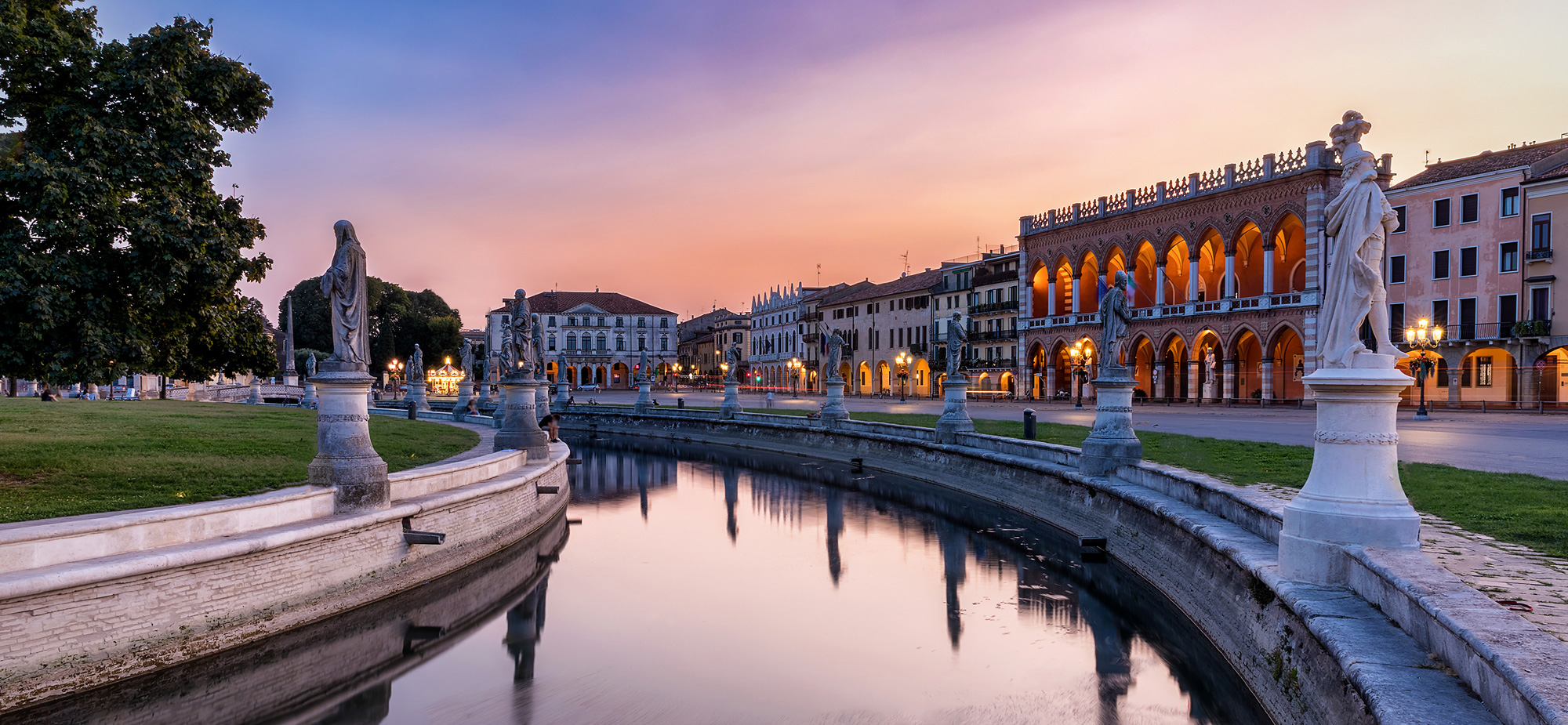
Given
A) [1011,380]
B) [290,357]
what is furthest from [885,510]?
[290,357]

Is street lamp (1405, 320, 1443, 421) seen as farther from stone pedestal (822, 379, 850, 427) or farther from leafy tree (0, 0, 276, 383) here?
leafy tree (0, 0, 276, 383)

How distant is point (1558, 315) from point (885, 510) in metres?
36.2

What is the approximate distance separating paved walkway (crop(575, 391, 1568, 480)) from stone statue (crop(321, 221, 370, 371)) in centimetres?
1703

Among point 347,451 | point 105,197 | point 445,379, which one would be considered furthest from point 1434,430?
point 445,379

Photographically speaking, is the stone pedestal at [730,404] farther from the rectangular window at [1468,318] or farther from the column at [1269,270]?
the rectangular window at [1468,318]

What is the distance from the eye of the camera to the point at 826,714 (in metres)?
8.41

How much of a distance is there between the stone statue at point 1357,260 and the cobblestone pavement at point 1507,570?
168 centimetres

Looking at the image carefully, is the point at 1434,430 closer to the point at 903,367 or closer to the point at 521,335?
the point at 521,335

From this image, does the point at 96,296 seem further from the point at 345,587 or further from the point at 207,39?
the point at 345,587

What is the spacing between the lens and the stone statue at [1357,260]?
22.5ft

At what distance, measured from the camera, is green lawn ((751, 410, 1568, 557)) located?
8.33m

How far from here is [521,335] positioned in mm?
20125

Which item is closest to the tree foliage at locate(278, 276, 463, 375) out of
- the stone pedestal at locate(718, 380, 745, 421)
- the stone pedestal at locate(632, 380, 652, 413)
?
the stone pedestal at locate(632, 380, 652, 413)

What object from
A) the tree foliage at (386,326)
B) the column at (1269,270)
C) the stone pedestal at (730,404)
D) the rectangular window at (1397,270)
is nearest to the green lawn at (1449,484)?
the stone pedestal at (730,404)
